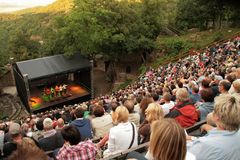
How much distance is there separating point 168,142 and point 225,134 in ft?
2.68

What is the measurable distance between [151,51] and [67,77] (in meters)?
8.27

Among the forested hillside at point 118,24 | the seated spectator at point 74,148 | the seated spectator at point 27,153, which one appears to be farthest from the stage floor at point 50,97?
the seated spectator at point 27,153

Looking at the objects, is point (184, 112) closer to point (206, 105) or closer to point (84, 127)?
point (206, 105)

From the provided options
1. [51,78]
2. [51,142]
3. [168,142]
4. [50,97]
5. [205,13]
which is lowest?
[50,97]

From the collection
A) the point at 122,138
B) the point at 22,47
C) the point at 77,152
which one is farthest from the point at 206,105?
the point at 22,47

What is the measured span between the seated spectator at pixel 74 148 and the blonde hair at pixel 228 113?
1.71 m

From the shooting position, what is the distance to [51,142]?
488cm

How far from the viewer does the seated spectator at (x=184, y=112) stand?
4781 mm

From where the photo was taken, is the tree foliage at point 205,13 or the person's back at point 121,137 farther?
the tree foliage at point 205,13

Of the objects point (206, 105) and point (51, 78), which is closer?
point (206, 105)

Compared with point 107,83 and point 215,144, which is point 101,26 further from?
point 215,144

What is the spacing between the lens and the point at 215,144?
8.89ft

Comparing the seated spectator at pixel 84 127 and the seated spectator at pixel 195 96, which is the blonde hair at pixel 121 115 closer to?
the seated spectator at pixel 84 127

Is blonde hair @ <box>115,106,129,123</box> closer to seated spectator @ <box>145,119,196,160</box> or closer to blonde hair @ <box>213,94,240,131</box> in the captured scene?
blonde hair @ <box>213,94,240,131</box>
